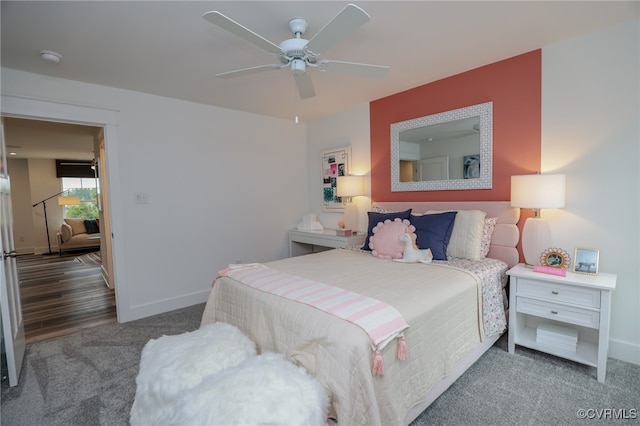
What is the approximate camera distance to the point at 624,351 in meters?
2.16

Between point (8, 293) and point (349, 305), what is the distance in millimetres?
2485

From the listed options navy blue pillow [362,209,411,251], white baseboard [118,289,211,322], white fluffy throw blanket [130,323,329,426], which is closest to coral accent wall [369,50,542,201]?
navy blue pillow [362,209,411,251]

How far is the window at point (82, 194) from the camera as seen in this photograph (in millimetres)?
7935

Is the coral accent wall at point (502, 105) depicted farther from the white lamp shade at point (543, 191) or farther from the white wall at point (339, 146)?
the white wall at point (339, 146)

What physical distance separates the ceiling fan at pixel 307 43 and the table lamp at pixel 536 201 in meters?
1.38

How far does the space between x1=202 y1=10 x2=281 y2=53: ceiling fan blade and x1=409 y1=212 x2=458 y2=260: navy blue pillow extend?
5.87ft

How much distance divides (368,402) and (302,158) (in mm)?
3744

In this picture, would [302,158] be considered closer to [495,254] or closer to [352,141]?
[352,141]

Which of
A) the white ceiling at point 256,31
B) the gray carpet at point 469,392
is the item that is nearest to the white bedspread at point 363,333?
the gray carpet at point 469,392

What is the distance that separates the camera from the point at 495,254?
266cm

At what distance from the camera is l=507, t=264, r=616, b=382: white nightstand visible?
1.92 m

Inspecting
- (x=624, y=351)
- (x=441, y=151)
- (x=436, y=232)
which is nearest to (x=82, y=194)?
(x=441, y=151)

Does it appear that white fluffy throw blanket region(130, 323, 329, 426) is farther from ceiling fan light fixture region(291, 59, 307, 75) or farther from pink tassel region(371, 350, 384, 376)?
ceiling fan light fixture region(291, 59, 307, 75)

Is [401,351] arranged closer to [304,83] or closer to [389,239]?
[389,239]
